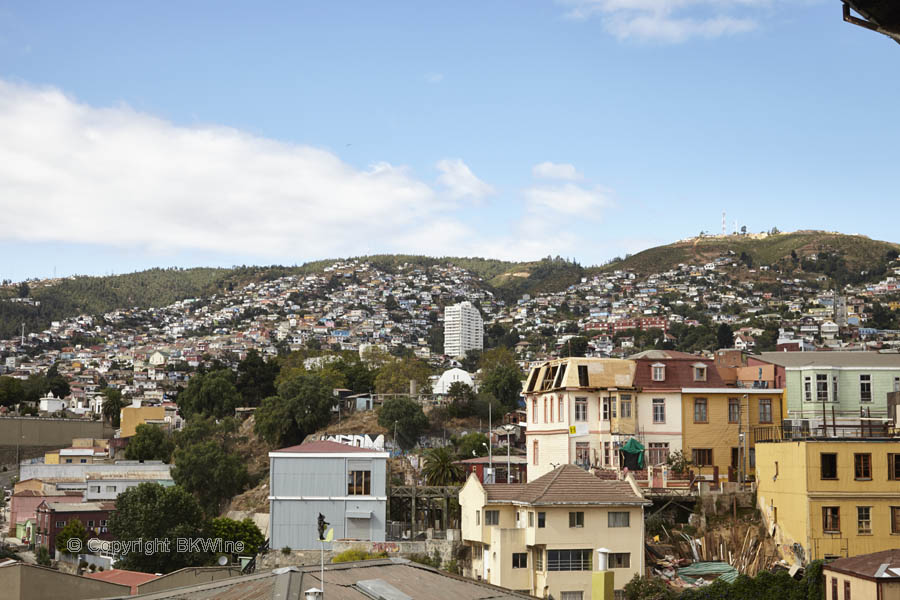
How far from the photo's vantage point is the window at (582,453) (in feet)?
163

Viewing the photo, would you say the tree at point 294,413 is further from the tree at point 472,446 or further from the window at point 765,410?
the window at point 765,410

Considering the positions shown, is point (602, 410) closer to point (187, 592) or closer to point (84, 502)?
point (187, 592)

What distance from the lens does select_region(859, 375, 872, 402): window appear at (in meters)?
48.5

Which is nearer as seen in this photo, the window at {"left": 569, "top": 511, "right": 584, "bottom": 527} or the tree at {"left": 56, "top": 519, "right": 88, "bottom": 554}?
the window at {"left": 569, "top": 511, "right": 584, "bottom": 527}

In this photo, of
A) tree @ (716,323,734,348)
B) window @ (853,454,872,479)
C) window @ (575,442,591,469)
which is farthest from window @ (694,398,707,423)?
tree @ (716,323,734,348)

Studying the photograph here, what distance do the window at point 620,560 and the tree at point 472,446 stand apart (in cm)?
3857

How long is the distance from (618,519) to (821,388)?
13757 millimetres

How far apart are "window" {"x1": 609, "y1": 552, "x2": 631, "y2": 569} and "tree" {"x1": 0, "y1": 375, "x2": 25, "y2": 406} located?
109 m

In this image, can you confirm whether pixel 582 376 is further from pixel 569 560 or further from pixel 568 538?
pixel 569 560

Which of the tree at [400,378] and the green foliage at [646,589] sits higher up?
the tree at [400,378]

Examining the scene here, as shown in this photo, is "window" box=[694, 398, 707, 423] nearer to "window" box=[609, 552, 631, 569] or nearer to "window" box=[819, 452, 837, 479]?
"window" box=[819, 452, 837, 479]

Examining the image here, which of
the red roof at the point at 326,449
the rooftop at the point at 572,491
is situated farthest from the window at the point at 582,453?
the red roof at the point at 326,449

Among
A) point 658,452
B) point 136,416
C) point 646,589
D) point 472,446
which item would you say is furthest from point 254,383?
point 646,589

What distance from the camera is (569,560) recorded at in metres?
39.0
